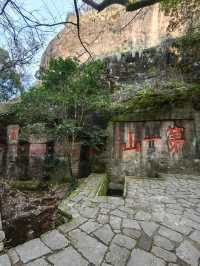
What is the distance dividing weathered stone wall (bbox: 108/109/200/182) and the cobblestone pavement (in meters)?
2.65

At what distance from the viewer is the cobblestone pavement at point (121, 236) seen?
2572mm

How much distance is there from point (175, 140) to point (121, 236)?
4881mm

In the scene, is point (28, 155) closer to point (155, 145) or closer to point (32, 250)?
point (155, 145)

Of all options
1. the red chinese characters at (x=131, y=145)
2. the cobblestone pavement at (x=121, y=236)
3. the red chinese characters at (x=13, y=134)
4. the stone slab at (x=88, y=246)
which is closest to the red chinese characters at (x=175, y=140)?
the red chinese characters at (x=131, y=145)

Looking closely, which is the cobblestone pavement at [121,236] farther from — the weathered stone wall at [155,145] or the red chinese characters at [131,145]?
the red chinese characters at [131,145]

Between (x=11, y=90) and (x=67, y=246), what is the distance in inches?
541

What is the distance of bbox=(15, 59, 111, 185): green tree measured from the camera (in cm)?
670

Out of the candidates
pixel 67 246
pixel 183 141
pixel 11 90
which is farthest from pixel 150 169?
pixel 11 90

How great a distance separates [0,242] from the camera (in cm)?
295

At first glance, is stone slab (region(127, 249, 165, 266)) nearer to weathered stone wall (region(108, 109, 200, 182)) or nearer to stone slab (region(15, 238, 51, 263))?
stone slab (region(15, 238, 51, 263))

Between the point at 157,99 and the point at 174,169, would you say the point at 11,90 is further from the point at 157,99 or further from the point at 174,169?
the point at 174,169

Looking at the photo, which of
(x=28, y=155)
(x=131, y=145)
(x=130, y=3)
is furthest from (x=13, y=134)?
(x=130, y=3)

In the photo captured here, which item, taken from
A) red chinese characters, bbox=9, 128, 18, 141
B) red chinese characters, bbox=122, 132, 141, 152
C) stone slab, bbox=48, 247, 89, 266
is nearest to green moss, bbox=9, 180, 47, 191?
red chinese characters, bbox=9, 128, 18, 141

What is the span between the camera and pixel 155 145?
735cm
